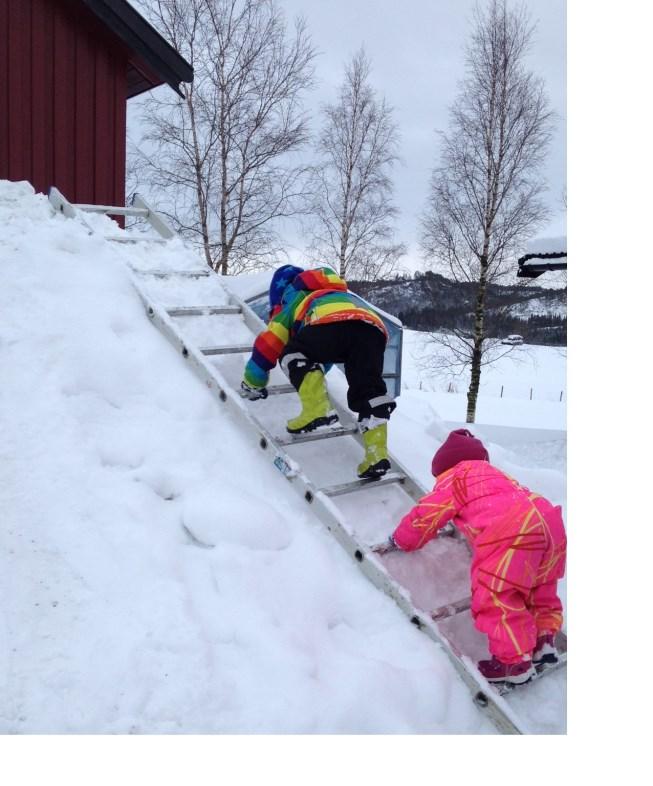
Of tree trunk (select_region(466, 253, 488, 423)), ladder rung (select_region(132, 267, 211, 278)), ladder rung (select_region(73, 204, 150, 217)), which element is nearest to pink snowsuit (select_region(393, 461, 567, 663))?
ladder rung (select_region(132, 267, 211, 278))

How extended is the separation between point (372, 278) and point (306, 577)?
8.93 metres

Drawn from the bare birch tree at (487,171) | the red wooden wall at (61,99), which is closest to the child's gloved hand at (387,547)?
the bare birch tree at (487,171)

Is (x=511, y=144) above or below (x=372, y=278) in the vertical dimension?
above

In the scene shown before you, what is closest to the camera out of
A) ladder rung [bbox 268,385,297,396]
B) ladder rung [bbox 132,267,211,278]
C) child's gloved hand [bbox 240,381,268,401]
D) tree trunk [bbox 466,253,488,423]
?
child's gloved hand [bbox 240,381,268,401]

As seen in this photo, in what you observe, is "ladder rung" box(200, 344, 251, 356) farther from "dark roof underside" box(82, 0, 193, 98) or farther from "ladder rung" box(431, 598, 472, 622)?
"dark roof underside" box(82, 0, 193, 98)

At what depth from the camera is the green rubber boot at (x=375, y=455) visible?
306cm

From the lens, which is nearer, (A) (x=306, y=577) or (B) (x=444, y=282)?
(A) (x=306, y=577)

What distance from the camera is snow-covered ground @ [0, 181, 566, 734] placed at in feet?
6.41

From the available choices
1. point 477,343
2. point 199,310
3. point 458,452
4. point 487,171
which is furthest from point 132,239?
point 477,343

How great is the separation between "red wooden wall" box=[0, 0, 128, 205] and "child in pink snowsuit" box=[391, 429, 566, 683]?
4940 millimetres
